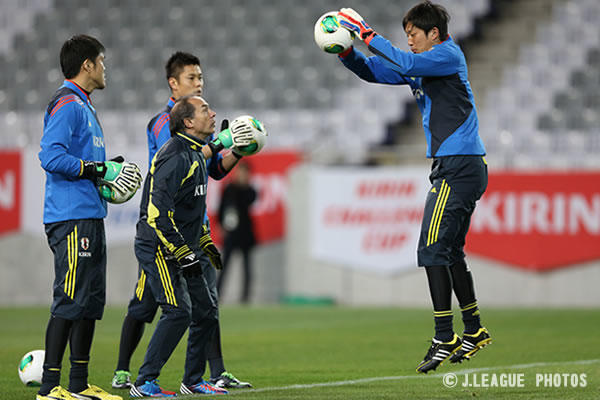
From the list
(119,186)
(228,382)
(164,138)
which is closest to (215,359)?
(228,382)

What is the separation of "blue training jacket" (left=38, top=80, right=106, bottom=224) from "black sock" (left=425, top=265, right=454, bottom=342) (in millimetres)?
2161

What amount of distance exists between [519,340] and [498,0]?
11433 mm

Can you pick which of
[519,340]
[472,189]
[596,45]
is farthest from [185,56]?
[596,45]

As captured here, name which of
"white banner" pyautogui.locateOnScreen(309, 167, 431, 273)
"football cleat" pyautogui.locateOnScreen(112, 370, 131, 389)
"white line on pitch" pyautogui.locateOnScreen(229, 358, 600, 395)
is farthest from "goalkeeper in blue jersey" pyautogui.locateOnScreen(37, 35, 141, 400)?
"white banner" pyautogui.locateOnScreen(309, 167, 431, 273)

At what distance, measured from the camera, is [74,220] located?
5840 millimetres

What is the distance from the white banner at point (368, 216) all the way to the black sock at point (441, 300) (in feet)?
26.3

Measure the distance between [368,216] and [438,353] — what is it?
28.5 feet

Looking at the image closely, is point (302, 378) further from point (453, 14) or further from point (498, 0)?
point (498, 0)

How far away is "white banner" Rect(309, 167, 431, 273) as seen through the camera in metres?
14.6

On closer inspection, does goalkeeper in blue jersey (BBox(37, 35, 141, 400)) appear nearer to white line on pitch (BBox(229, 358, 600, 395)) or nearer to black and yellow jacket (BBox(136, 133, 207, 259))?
black and yellow jacket (BBox(136, 133, 207, 259))

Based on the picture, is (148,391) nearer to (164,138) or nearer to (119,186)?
(119,186)

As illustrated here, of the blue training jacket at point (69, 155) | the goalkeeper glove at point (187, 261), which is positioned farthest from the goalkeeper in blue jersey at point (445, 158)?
the blue training jacket at point (69, 155)

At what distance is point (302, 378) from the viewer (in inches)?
273

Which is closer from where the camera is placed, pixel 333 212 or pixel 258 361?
pixel 258 361
